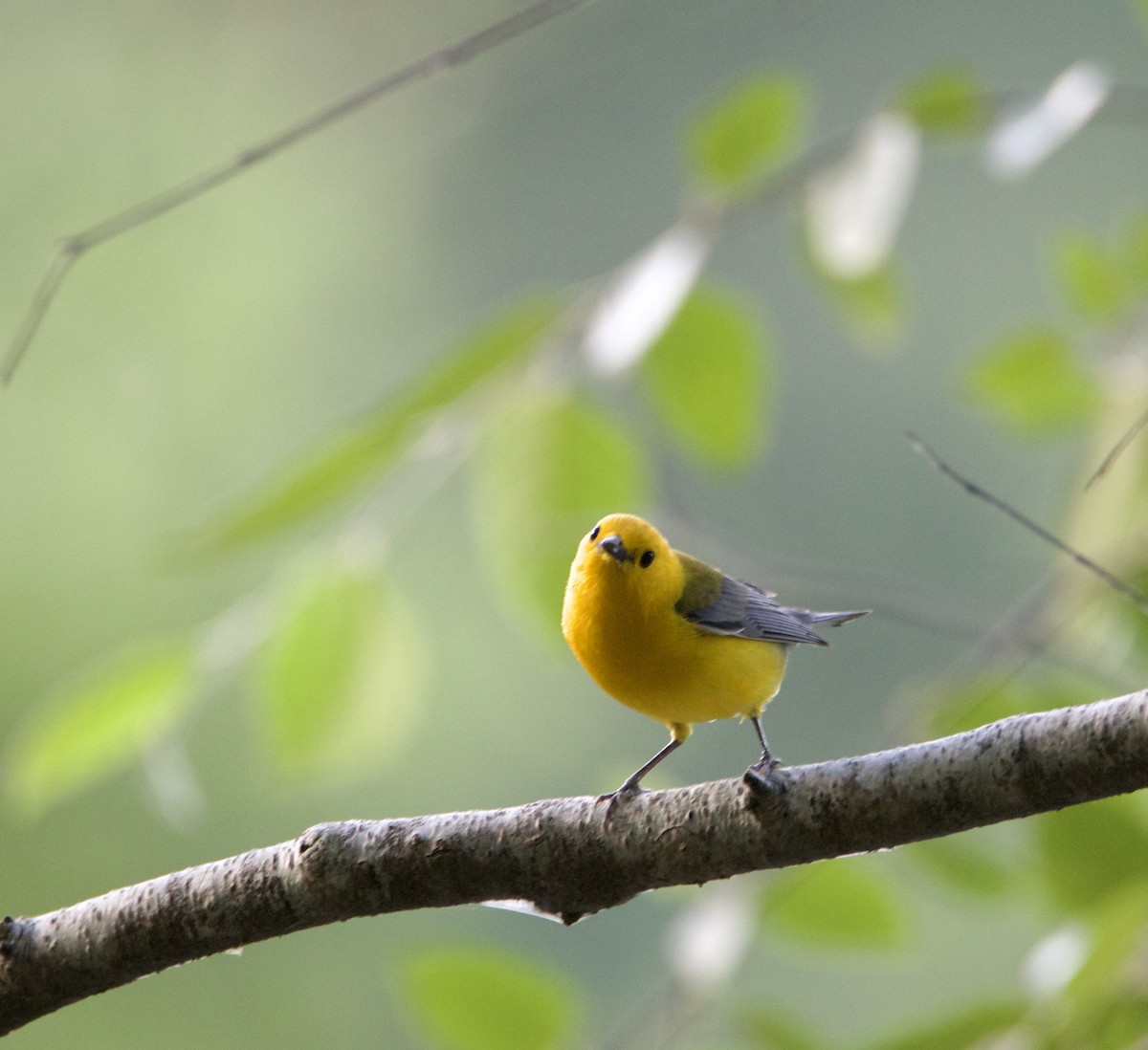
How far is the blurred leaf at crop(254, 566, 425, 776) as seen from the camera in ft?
3.89

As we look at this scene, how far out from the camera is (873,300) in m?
1.21

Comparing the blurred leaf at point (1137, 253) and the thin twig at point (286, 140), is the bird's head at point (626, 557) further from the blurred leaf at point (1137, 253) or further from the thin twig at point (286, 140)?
the blurred leaf at point (1137, 253)

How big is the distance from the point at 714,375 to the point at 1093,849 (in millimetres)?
533

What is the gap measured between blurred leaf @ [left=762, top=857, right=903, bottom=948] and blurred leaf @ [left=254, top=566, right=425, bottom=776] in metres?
0.40

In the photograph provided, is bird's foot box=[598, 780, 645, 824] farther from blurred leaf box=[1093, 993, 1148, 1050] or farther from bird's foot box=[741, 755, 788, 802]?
blurred leaf box=[1093, 993, 1148, 1050]

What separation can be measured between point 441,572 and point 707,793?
129 inches

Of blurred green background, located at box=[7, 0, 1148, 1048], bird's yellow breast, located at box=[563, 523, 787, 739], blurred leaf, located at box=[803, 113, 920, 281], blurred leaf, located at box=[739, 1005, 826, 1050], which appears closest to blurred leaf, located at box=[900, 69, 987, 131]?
blurred leaf, located at box=[803, 113, 920, 281]

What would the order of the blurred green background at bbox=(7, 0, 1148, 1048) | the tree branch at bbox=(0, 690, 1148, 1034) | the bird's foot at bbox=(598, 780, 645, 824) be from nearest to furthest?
the tree branch at bbox=(0, 690, 1148, 1034) < the bird's foot at bbox=(598, 780, 645, 824) < the blurred green background at bbox=(7, 0, 1148, 1048)

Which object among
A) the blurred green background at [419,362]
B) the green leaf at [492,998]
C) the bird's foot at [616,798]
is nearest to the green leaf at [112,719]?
the green leaf at [492,998]

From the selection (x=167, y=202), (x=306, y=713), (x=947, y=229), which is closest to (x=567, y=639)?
(x=306, y=713)

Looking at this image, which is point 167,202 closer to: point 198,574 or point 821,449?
point 821,449

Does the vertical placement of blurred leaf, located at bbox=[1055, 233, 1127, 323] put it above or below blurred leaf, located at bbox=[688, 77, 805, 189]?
below

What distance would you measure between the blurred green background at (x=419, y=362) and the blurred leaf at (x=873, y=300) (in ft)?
6.59

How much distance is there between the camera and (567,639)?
3.73 ft
